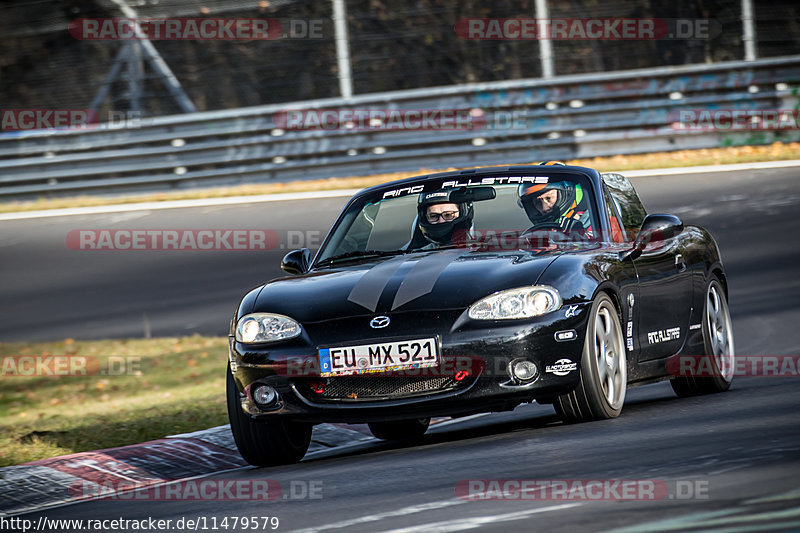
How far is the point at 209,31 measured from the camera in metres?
21.5

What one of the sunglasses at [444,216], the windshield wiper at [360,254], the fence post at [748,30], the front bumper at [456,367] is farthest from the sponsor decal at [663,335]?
the fence post at [748,30]

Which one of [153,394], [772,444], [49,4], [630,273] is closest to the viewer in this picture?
[772,444]

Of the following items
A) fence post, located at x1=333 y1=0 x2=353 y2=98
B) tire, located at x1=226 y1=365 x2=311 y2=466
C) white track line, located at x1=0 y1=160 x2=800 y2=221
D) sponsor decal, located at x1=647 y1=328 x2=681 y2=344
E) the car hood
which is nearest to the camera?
the car hood

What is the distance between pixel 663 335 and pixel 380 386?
215 centimetres

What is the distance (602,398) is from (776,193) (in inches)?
403

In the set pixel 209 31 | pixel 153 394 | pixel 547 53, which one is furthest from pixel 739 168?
pixel 153 394

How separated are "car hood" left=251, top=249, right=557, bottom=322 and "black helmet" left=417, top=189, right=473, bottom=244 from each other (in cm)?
44

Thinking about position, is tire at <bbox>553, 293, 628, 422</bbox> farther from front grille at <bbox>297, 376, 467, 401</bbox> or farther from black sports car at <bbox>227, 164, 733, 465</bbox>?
front grille at <bbox>297, 376, 467, 401</bbox>

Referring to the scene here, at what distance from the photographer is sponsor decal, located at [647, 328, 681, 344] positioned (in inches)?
306

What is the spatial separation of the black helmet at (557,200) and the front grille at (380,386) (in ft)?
5.10

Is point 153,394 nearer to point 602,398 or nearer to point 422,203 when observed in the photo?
point 422,203

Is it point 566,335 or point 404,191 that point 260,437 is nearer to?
point 566,335

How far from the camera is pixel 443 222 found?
785 cm

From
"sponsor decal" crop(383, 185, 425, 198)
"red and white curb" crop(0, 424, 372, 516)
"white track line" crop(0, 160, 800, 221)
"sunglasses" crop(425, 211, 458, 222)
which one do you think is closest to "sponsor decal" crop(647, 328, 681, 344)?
"sunglasses" crop(425, 211, 458, 222)
